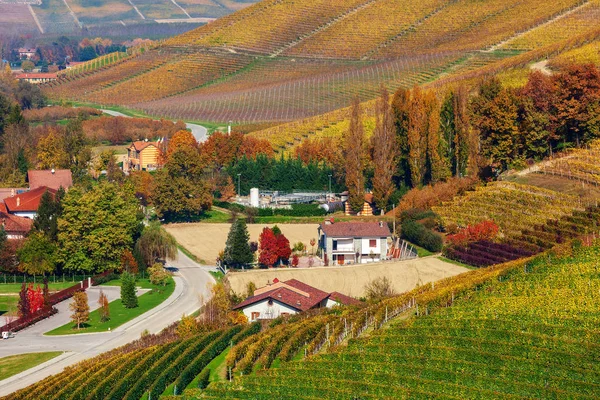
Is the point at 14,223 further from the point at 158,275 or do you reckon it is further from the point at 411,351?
the point at 411,351

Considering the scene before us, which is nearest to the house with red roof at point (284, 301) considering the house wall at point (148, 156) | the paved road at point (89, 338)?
the paved road at point (89, 338)

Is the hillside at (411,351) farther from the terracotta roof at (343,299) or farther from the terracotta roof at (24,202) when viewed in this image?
the terracotta roof at (24,202)

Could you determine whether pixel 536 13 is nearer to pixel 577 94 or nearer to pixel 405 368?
pixel 577 94

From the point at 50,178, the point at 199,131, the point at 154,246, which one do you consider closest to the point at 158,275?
the point at 154,246

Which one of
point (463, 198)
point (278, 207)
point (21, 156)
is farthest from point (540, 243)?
point (21, 156)

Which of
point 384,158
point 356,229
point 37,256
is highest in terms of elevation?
point 384,158

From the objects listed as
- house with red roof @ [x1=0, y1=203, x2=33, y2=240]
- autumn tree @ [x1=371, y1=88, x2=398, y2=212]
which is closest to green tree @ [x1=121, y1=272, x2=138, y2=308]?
house with red roof @ [x1=0, y1=203, x2=33, y2=240]
